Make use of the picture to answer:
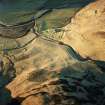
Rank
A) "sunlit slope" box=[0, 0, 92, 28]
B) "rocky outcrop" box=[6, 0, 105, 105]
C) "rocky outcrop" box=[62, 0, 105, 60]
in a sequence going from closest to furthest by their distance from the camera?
"rocky outcrop" box=[6, 0, 105, 105], "rocky outcrop" box=[62, 0, 105, 60], "sunlit slope" box=[0, 0, 92, 28]

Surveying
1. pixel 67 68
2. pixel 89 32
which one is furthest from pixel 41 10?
pixel 67 68

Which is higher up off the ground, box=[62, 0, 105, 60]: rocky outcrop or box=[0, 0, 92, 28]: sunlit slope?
box=[0, 0, 92, 28]: sunlit slope

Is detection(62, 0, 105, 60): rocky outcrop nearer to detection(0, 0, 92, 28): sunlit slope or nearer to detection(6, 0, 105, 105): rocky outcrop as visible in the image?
detection(6, 0, 105, 105): rocky outcrop

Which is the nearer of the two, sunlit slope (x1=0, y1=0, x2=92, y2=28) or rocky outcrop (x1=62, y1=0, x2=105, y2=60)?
rocky outcrop (x1=62, y1=0, x2=105, y2=60)

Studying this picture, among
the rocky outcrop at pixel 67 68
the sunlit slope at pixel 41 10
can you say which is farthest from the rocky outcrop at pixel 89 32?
the sunlit slope at pixel 41 10

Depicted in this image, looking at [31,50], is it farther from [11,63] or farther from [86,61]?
[86,61]

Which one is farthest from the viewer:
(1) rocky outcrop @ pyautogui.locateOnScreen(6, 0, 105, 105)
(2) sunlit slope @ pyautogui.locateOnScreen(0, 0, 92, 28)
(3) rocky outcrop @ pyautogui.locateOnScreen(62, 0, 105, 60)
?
(2) sunlit slope @ pyautogui.locateOnScreen(0, 0, 92, 28)

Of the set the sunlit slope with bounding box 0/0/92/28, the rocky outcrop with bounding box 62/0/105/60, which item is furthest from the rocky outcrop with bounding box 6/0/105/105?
the sunlit slope with bounding box 0/0/92/28

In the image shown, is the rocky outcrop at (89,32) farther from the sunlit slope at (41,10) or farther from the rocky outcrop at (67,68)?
the sunlit slope at (41,10)
